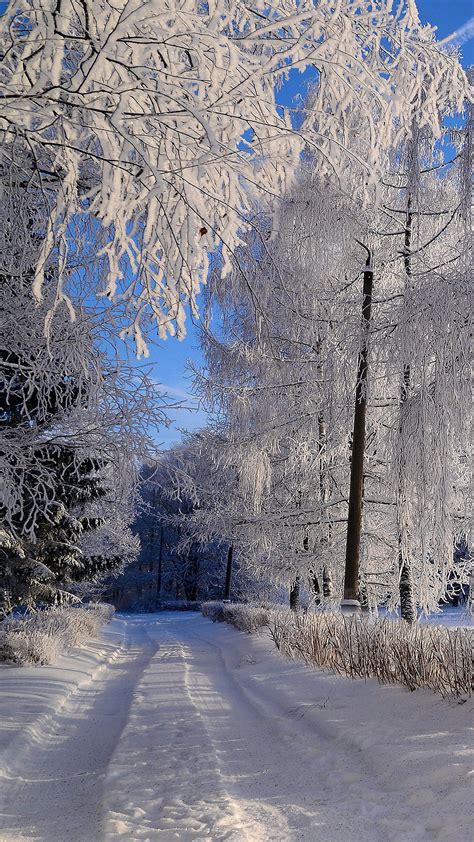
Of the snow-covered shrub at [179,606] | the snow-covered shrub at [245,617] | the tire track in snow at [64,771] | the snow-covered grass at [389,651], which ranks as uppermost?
the snow-covered grass at [389,651]

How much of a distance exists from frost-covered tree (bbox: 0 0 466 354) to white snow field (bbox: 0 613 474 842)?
2.66m

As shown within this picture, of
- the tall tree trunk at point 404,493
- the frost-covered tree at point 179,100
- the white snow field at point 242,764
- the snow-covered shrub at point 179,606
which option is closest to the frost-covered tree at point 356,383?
the tall tree trunk at point 404,493

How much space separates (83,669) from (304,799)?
26.8ft

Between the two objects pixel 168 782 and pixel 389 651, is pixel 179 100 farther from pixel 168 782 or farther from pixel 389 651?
pixel 389 651

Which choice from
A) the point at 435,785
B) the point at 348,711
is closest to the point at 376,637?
the point at 348,711

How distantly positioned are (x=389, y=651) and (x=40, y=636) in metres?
7.35

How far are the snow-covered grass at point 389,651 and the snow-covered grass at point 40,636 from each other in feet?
14.7

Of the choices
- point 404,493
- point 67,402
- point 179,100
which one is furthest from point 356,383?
point 179,100

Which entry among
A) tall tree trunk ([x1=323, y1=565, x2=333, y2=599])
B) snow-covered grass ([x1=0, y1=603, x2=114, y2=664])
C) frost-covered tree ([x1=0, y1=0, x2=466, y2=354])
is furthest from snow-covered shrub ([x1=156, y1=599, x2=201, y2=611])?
frost-covered tree ([x1=0, y1=0, x2=466, y2=354])

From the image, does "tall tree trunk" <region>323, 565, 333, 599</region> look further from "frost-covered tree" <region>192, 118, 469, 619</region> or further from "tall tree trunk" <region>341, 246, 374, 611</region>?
"tall tree trunk" <region>341, 246, 374, 611</region>

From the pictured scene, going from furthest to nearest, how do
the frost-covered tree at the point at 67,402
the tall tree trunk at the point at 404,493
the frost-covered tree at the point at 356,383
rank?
the tall tree trunk at the point at 404,493, the frost-covered tree at the point at 356,383, the frost-covered tree at the point at 67,402

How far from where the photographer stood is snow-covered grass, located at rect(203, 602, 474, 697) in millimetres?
5008

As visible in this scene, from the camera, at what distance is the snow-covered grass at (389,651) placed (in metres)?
5.01

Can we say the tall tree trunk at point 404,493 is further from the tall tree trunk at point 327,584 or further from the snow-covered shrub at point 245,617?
the snow-covered shrub at point 245,617
